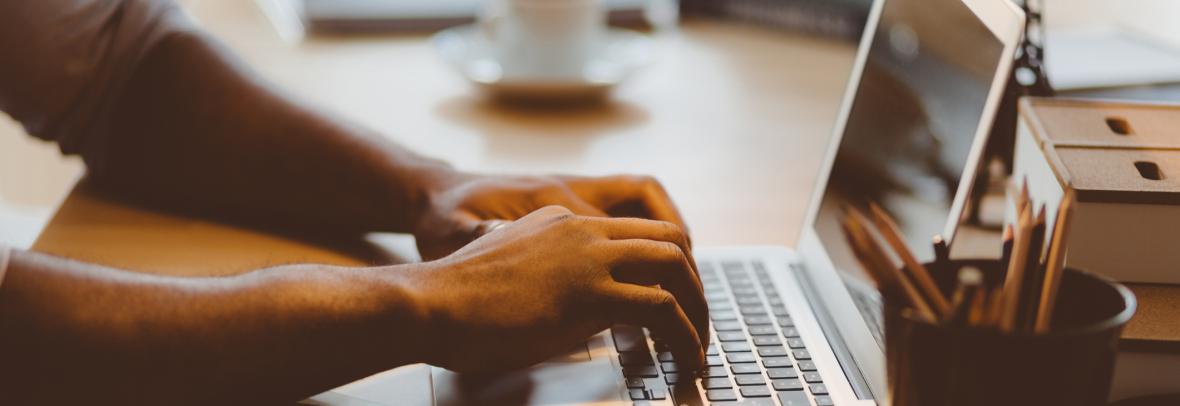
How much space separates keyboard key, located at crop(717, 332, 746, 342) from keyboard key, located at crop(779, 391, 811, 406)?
78mm

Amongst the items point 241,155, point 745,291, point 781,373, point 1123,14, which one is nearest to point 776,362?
point 781,373

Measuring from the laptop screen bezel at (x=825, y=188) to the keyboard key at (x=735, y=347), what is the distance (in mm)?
68

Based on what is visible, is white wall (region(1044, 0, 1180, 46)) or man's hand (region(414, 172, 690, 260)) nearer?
man's hand (region(414, 172, 690, 260))

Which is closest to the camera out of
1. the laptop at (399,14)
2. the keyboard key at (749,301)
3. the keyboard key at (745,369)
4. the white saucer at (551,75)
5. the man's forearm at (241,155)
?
the keyboard key at (745,369)

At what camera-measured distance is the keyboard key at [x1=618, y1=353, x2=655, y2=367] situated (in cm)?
69

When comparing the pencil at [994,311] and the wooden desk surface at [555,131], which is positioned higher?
the pencil at [994,311]

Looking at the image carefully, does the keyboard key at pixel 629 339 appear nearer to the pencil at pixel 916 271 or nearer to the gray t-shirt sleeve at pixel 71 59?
the pencil at pixel 916 271

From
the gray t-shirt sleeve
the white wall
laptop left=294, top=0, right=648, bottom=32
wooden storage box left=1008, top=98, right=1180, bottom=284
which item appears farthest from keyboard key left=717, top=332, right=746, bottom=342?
laptop left=294, top=0, right=648, bottom=32

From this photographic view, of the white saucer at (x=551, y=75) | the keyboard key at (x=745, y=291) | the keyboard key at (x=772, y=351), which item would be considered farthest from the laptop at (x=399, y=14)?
the keyboard key at (x=772, y=351)

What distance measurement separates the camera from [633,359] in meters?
0.69

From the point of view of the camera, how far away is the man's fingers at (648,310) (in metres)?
0.64

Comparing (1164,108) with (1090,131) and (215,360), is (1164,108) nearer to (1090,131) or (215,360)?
(1090,131)

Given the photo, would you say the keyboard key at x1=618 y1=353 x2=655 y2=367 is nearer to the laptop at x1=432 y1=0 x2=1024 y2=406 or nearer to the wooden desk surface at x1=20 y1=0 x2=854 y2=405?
the laptop at x1=432 y1=0 x2=1024 y2=406

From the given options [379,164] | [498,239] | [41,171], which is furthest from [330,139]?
[41,171]
